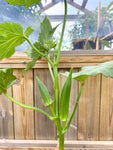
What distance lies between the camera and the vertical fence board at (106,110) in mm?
824

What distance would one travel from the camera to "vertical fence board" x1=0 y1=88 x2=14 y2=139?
2.83 feet

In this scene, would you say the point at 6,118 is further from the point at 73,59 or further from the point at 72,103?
the point at 73,59

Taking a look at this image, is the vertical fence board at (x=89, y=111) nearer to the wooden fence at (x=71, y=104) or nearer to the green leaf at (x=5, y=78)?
the wooden fence at (x=71, y=104)

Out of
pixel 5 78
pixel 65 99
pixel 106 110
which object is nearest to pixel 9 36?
pixel 5 78

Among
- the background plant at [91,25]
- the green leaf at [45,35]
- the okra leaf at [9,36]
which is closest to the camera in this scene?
the okra leaf at [9,36]

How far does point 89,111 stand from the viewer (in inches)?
33.3

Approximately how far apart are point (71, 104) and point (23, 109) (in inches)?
10.4

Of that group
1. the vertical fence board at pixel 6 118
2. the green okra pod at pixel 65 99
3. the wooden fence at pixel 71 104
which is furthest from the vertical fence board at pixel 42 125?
the green okra pod at pixel 65 99

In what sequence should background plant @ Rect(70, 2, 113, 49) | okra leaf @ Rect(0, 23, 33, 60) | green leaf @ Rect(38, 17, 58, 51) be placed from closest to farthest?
okra leaf @ Rect(0, 23, 33, 60) < green leaf @ Rect(38, 17, 58, 51) < background plant @ Rect(70, 2, 113, 49)

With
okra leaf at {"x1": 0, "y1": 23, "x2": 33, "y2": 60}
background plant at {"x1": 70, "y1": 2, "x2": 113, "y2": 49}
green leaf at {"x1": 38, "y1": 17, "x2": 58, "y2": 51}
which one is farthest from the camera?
background plant at {"x1": 70, "y1": 2, "x2": 113, "y2": 49}

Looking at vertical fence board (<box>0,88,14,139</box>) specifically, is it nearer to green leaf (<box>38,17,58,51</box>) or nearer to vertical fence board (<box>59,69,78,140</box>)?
vertical fence board (<box>59,69,78,140</box>)

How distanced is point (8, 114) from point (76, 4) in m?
0.68

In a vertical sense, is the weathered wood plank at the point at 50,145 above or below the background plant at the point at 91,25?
below

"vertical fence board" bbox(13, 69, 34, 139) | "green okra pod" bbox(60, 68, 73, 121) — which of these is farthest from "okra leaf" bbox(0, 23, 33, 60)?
"vertical fence board" bbox(13, 69, 34, 139)
